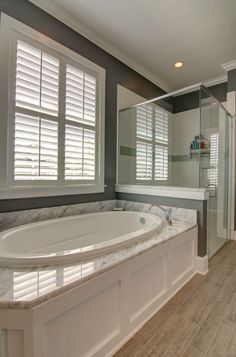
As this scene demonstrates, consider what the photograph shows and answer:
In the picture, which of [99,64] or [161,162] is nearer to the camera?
[99,64]

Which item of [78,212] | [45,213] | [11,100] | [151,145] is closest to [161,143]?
[151,145]

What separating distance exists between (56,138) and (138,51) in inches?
74.8

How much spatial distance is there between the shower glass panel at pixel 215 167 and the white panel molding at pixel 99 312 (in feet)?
3.58

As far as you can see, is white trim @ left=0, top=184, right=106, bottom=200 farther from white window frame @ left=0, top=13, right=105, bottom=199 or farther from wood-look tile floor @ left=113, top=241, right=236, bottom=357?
wood-look tile floor @ left=113, top=241, right=236, bottom=357

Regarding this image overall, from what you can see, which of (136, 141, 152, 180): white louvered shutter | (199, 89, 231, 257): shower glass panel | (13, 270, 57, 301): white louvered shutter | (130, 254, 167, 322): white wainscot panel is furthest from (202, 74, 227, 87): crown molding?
(13, 270, 57, 301): white louvered shutter

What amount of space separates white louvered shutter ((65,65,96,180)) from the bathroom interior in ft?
0.05

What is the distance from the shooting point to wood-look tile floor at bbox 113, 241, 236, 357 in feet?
4.29

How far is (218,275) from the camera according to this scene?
2.28 m

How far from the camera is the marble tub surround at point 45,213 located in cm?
199

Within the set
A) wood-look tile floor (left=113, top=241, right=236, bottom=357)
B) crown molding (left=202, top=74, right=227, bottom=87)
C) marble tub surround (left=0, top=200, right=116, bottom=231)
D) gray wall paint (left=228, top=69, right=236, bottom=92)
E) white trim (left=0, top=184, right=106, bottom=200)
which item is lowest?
wood-look tile floor (left=113, top=241, right=236, bottom=357)

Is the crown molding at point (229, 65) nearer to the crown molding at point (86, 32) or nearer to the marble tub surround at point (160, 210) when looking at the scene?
the crown molding at point (86, 32)

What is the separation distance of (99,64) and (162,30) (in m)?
0.92

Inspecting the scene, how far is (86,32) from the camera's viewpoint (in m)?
2.62

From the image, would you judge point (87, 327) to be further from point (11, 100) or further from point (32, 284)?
point (11, 100)
